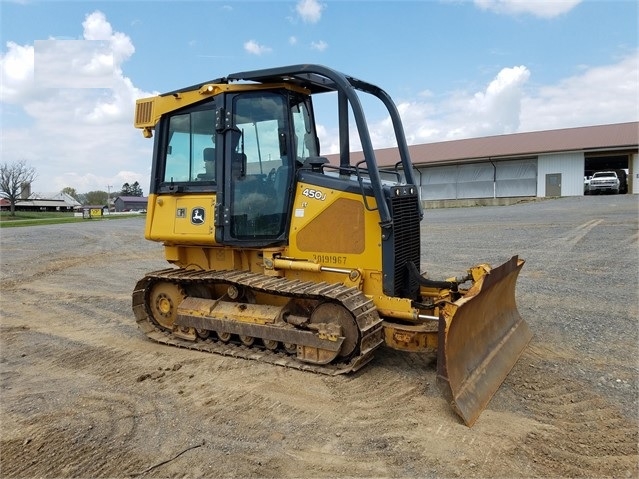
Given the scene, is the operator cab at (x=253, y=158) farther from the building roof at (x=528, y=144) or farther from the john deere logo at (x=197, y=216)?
the building roof at (x=528, y=144)

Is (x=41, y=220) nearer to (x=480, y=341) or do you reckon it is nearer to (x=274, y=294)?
(x=274, y=294)

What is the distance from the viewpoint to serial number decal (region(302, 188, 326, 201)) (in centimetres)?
539

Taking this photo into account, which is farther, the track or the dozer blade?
the track

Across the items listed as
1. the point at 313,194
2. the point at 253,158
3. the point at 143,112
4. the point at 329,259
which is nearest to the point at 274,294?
the point at 329,259

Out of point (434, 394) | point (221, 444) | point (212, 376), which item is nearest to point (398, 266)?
point (434, 394)

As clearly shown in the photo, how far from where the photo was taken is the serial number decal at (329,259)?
5.35 meters

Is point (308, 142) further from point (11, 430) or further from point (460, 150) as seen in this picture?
point (460, 150)

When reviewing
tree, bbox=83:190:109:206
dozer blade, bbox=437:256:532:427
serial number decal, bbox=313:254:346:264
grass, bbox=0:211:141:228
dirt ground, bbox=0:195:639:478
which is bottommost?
dirt ground, bbox=0:195:639:478

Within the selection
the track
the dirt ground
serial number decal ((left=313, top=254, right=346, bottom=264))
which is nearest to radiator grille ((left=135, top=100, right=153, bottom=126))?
the track

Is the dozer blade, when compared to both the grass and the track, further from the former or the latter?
the grass

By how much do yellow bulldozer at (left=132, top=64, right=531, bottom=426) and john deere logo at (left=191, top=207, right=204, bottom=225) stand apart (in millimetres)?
23

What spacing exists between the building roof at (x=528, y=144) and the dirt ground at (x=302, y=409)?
23.6m

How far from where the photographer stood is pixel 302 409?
13.6 feet

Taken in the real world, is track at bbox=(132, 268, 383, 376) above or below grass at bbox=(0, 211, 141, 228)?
below
